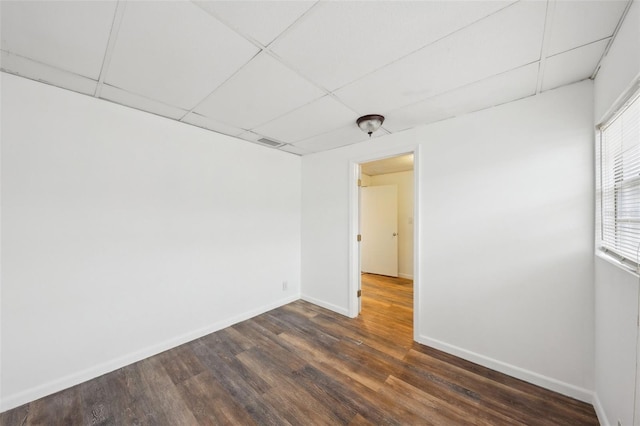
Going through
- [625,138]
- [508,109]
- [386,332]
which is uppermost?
[508,109]

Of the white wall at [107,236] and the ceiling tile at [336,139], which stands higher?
the ceiling tile at [336,139]

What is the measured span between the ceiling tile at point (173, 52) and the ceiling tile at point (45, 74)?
0.23 meters

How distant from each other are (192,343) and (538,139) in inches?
154

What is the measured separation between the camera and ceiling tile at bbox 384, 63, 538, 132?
1.70m

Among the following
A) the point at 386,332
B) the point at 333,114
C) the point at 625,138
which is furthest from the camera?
the point at 386,332

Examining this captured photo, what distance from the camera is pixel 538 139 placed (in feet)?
6.30

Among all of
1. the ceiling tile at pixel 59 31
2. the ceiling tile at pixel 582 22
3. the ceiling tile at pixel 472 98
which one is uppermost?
the ceiling tile at pixel 59 31

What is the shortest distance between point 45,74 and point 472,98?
3384 mm

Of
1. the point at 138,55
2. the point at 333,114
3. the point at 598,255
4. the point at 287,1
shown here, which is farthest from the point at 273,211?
the point at 598,255

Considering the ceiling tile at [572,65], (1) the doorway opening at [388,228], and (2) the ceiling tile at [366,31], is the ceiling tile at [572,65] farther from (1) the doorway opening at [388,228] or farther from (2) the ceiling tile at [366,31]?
(1) the doorway opening at [388,228]

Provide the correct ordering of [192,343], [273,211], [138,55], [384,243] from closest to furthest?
[138,55], [192,343], [273,211], [384,243]

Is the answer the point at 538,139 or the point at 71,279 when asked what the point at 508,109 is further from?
the point at 71,279

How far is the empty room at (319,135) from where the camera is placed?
1.27 m

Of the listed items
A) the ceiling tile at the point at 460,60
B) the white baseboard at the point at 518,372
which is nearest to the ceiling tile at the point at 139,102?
the ceiling tile at the point at 460,60
